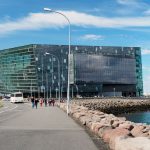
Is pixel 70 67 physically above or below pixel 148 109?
above

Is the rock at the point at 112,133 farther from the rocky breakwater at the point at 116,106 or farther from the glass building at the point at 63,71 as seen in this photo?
the glass building at the point at 63,71

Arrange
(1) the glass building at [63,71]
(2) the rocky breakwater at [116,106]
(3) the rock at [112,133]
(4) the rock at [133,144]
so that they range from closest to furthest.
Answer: (4) the rock at [133,144] → (3) the rock at [112,133] → (2) the rocky breakwater at [116,106] → (1) the glass building at [63,71]

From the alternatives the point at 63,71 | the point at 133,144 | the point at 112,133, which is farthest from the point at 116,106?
the point at 133,144

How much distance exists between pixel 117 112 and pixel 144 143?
8617 cm

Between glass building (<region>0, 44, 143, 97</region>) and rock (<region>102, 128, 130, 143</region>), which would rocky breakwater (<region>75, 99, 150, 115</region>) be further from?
rock (<region>102, 128, 130, 143</region>)

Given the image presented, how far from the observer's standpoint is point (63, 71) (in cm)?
18175

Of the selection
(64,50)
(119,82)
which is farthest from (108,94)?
(64,50)

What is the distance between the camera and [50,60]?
17775 centimetres

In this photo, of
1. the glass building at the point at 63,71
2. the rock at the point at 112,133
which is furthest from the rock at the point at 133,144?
the glass building at the point at 63,71

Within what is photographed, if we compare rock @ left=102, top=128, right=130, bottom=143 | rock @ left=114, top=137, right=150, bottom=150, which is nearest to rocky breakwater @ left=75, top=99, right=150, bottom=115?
rock @ left=102, top=128, right=130, bottom=143

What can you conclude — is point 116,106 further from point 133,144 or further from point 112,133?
point 133,144

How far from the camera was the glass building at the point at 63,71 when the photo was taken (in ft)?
579

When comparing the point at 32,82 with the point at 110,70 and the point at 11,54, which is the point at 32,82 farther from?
the point at 110,70

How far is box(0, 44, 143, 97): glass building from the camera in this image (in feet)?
579
